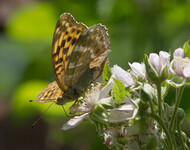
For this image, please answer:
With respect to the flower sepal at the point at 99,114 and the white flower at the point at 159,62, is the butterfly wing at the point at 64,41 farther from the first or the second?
the white flower at the point at 159,62

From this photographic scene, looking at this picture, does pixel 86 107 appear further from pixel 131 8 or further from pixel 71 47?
pixel 131 8

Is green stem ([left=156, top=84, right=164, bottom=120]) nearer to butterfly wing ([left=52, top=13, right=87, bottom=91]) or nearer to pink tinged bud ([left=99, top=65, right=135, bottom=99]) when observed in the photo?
pink tinged bud ([left=99, top=65, right=135, bottom=99])

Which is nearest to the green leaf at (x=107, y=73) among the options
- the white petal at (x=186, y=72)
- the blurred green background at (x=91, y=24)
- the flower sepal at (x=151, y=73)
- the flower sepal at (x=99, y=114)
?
the flower sepal at (x=99, y=114)

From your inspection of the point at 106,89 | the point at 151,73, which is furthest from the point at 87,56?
the point at 151,73

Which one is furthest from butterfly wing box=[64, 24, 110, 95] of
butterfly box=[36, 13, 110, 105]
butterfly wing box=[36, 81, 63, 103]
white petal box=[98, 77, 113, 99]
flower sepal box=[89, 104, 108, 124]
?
flower sepal box=[89, 104, 108, 124]

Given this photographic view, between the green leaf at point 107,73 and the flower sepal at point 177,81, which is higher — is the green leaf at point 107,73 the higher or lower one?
the higher one

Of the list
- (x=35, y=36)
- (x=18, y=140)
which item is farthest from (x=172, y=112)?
(x=18, y=140)
